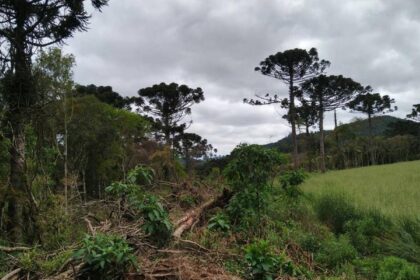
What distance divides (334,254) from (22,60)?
663cm

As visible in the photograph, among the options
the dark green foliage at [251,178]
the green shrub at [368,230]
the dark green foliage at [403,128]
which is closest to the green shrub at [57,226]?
the dark green foliage at [251,178]

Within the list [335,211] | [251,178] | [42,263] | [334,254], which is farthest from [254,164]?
[42,263]

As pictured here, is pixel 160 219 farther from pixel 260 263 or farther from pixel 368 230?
pixel 368 230

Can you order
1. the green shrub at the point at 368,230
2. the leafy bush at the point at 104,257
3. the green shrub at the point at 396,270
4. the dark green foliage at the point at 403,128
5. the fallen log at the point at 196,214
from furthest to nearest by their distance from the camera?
the dark green foliage at the point at 403,128, the green shrub at the point at 368,230, the fallen log at the point at 196,214, the green shrub at the point at 396,270, the leafy bush at the point at 104,257

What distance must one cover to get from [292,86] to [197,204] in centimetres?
2136

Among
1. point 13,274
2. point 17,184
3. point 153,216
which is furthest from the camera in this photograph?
point 17,184

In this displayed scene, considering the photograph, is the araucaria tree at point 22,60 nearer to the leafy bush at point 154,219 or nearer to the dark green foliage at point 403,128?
the leafy bush at point 154,219

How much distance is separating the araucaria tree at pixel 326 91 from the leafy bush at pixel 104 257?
27134 mm

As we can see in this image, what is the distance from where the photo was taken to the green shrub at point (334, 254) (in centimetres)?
530

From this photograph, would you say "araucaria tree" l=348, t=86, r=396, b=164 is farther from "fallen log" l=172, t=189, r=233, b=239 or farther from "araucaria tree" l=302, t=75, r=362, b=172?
"fallen log" l=172, t=189, r=233, b=239

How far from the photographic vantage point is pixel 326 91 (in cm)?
3050

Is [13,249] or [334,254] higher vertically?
[13,249]

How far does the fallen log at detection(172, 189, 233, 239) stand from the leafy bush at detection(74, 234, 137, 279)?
4.51 ft

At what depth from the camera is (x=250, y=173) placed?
→ 6.44 metres
